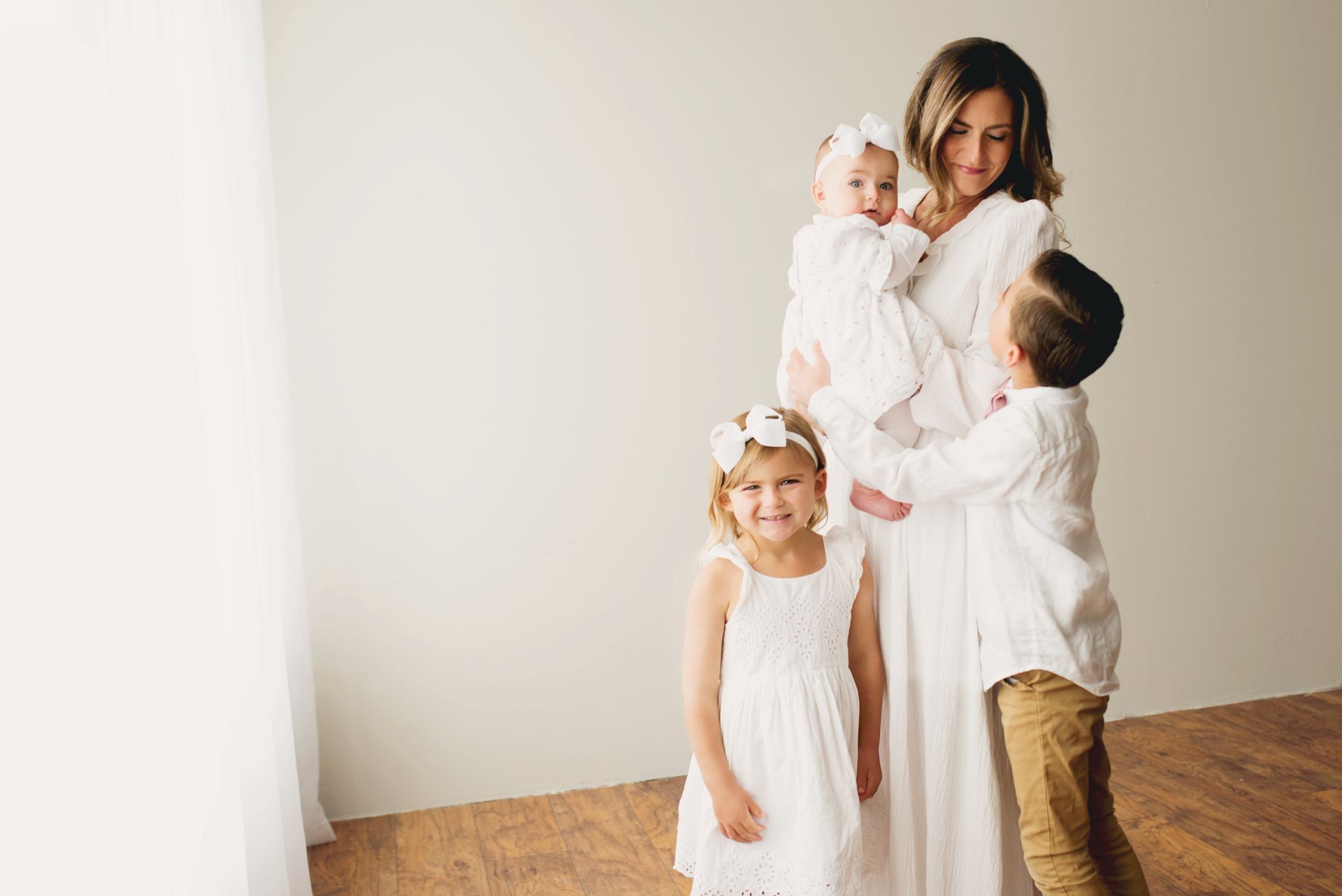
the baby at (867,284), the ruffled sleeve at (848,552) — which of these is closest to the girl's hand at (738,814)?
the ruffled sleeve at (848,552)

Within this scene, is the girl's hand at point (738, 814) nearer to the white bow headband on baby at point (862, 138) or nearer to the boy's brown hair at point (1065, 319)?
the boy's brown hair at point (1065, 319)

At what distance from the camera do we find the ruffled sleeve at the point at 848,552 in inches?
63.2

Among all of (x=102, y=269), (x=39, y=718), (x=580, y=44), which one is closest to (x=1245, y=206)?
(x=580, y=44)

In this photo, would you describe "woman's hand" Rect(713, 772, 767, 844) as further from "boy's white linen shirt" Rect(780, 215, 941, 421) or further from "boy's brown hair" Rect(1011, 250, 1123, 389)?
"boy's brown hair" Rect(1011, 250, 1123, 389)

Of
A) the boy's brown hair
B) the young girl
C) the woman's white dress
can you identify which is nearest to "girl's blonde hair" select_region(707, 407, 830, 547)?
the young girl

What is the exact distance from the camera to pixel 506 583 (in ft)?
8.59

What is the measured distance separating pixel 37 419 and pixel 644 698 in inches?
74.4

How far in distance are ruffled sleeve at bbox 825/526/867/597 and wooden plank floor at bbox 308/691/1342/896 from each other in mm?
952

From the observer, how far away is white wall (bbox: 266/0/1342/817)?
2.46 meters

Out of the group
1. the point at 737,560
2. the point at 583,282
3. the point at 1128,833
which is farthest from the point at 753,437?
the point at 1128,833

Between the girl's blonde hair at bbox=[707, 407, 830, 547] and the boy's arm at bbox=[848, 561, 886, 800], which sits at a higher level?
the girl's blonde hair at bbox=[707, 407, 830, 547]

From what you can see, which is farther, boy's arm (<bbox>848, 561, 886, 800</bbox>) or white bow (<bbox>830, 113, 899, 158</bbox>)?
boy's arm (<bbox>848, 561, 886, 800</bbox>)

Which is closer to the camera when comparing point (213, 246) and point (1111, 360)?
point (213, 246)

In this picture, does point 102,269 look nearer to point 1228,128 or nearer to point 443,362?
point 443,362
